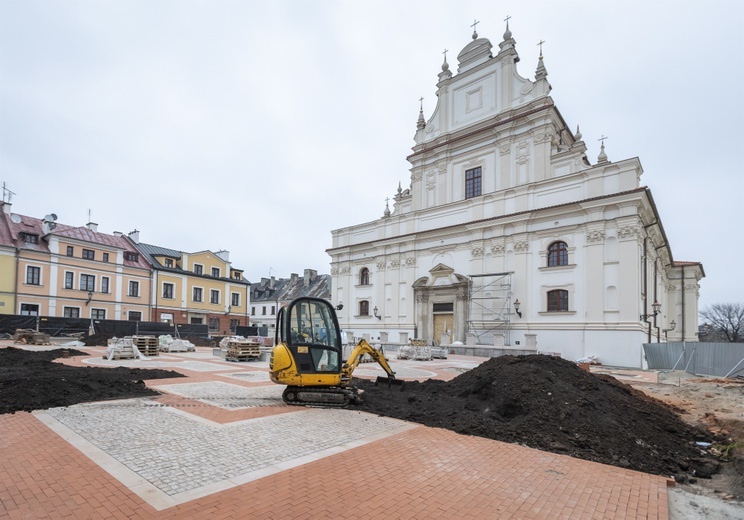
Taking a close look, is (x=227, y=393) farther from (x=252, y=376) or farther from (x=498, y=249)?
(x=498, y=249)

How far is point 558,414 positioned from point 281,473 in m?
4.78

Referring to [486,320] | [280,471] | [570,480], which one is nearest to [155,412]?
[280,471]

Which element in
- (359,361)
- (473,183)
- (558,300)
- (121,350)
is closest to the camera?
(359,361)

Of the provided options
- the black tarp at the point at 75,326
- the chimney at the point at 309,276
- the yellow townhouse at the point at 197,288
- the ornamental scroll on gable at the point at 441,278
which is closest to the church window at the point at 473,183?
the ornamental scroll on gable at the point at 441,278

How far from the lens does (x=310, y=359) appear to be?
8.10 meters

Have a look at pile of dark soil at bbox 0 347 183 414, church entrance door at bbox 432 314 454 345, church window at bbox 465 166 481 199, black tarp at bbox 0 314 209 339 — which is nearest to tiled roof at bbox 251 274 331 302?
black tarp at bbox 0 314 209 339

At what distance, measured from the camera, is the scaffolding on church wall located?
85.5 feet

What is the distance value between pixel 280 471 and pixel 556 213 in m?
24.3

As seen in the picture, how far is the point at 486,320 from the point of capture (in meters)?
26.8

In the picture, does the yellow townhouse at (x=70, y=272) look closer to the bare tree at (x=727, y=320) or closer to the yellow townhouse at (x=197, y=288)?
the yellow townhouse at (x=197, y=288)

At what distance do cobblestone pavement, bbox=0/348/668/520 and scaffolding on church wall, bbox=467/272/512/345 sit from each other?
20510 millimetres

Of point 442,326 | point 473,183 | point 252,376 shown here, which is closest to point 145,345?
point 252,376

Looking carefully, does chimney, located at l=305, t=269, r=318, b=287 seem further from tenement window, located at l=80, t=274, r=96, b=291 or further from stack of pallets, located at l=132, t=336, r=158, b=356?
stack of pallets, located at l=132, t=336, r=158, b=356

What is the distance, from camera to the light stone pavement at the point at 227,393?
8.45 meters
